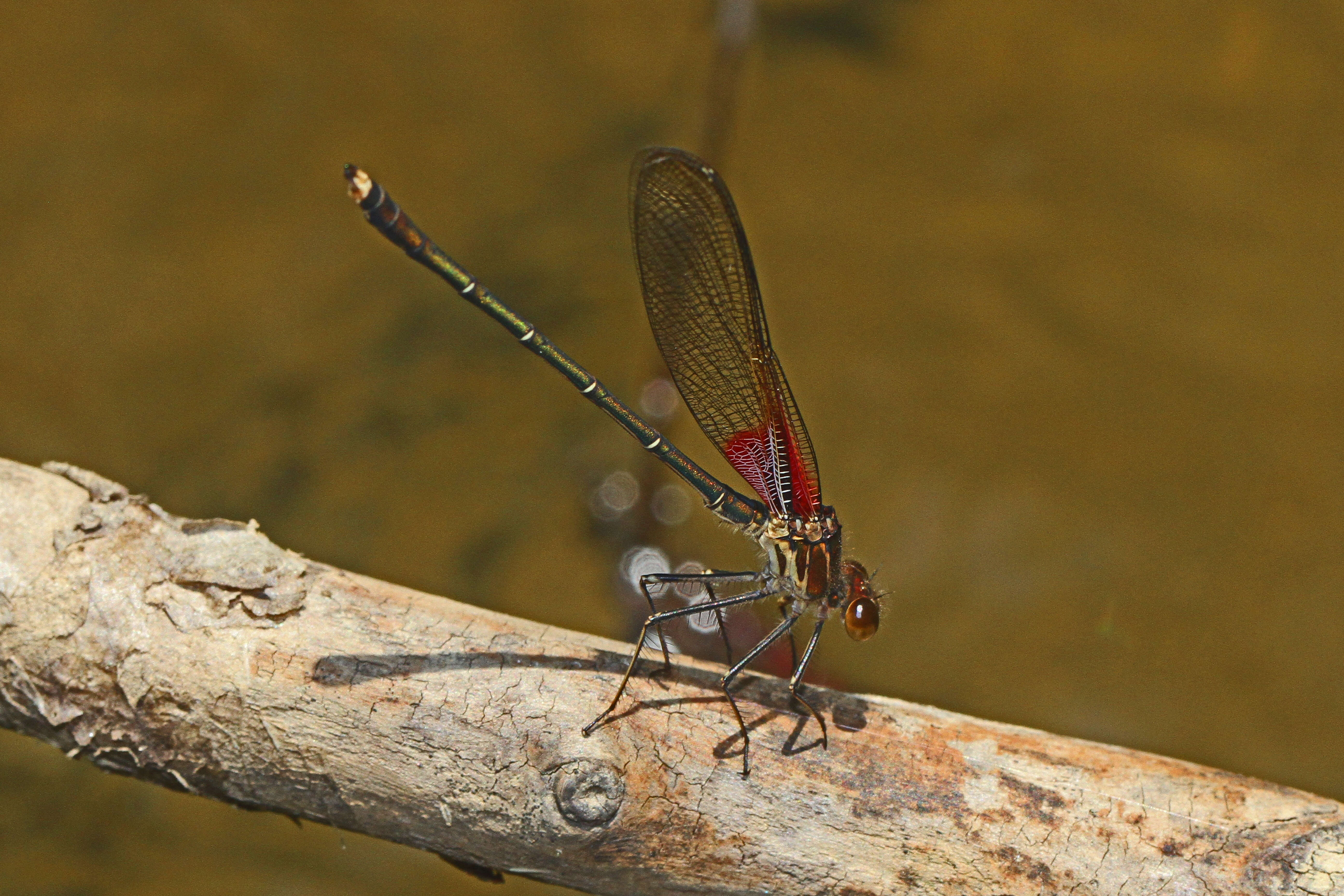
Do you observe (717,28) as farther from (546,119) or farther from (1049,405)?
(1049,405)

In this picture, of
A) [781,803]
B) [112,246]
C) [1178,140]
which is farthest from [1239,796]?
[112,246]

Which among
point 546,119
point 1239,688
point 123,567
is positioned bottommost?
point 123,567

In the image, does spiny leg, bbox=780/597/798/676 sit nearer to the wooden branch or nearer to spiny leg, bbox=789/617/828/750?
spiny leg, bbox=789/617/828/750

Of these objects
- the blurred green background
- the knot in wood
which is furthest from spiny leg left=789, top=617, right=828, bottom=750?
the blurred green background

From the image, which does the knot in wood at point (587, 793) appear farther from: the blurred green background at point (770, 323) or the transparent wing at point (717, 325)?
the blurred green background at point (770, 323)

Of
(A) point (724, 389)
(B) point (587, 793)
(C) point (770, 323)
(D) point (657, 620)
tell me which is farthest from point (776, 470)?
(C) point (770, 323)
